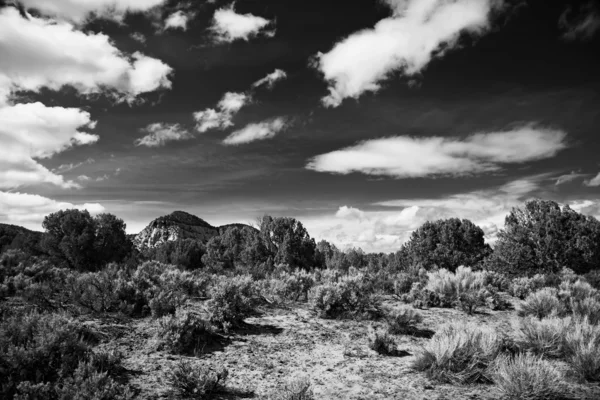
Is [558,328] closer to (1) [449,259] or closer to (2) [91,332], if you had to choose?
(2) [91,332]

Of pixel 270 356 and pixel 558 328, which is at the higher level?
pixel 558 328

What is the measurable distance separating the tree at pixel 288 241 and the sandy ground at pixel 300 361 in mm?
35487

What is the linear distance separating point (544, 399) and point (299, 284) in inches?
409

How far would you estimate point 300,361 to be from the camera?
791 cm

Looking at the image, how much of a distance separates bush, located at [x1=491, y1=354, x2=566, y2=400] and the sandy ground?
30 cm

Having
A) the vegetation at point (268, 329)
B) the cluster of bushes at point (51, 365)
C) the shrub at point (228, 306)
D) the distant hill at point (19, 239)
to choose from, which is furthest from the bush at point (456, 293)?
the distant hill at point (19, 239)

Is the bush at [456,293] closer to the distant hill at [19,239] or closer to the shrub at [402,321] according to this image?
the shrub at [402,321]

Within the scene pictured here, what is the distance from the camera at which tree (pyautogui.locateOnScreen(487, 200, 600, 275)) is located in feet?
93.2

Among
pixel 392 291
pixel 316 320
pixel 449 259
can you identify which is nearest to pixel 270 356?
pixel 316 320

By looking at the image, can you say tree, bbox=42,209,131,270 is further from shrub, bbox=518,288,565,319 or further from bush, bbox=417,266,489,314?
shrub, bbox=518,288,565,319

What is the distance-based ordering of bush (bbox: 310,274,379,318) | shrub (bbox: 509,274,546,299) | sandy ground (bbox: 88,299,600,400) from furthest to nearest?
shrub (bbox: 509,274,546,299), bush (bbox: 310,274,379,318), sandy ground (bbox: 88,299,600,400)

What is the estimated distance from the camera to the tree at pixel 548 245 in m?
28.4

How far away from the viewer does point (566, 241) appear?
28484 mm

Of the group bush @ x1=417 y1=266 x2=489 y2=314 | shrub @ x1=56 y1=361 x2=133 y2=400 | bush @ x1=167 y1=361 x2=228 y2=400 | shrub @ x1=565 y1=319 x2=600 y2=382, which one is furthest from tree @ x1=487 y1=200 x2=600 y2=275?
shrub @ x1=56 y1=361 x2=133 y2=400
